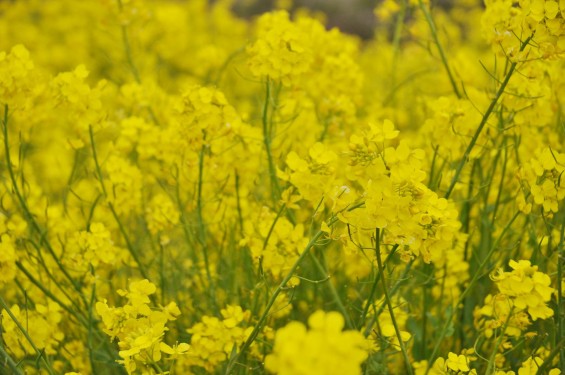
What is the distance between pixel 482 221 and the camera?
8.80 ft

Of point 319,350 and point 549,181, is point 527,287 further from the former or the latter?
point 319,350

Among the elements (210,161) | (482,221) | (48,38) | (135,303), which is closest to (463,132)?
(482,221)

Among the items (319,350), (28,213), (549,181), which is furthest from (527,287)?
(28,213)

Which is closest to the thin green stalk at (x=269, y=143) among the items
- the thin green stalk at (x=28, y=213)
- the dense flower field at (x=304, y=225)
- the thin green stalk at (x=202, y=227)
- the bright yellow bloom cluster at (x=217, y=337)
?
the dense flower field at (x=304, y=225)

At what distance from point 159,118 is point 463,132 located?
1594 millimetres

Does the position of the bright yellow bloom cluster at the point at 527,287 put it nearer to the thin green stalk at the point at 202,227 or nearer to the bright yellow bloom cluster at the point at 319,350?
the bright yellow bloom cluster at the point at 319,350

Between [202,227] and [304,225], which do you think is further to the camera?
[304,225]

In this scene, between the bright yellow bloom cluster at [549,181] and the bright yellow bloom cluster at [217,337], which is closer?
the bright yellow bloom cluster at [549,181]

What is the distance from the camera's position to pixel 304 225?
2.88m

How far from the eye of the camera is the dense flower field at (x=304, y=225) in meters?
1.78

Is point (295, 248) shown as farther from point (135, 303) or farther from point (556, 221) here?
point (556, 221)

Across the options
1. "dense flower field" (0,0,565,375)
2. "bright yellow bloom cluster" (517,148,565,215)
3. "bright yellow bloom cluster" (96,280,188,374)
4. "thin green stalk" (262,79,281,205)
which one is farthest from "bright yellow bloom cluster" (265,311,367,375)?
"thin green stalk" (262,79,281,205)

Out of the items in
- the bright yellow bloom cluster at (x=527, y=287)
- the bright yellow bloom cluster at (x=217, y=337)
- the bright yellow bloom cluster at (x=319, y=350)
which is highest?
the bright yellow bloom cluster at (x=527, y=287)

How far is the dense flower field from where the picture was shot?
1777 mm
